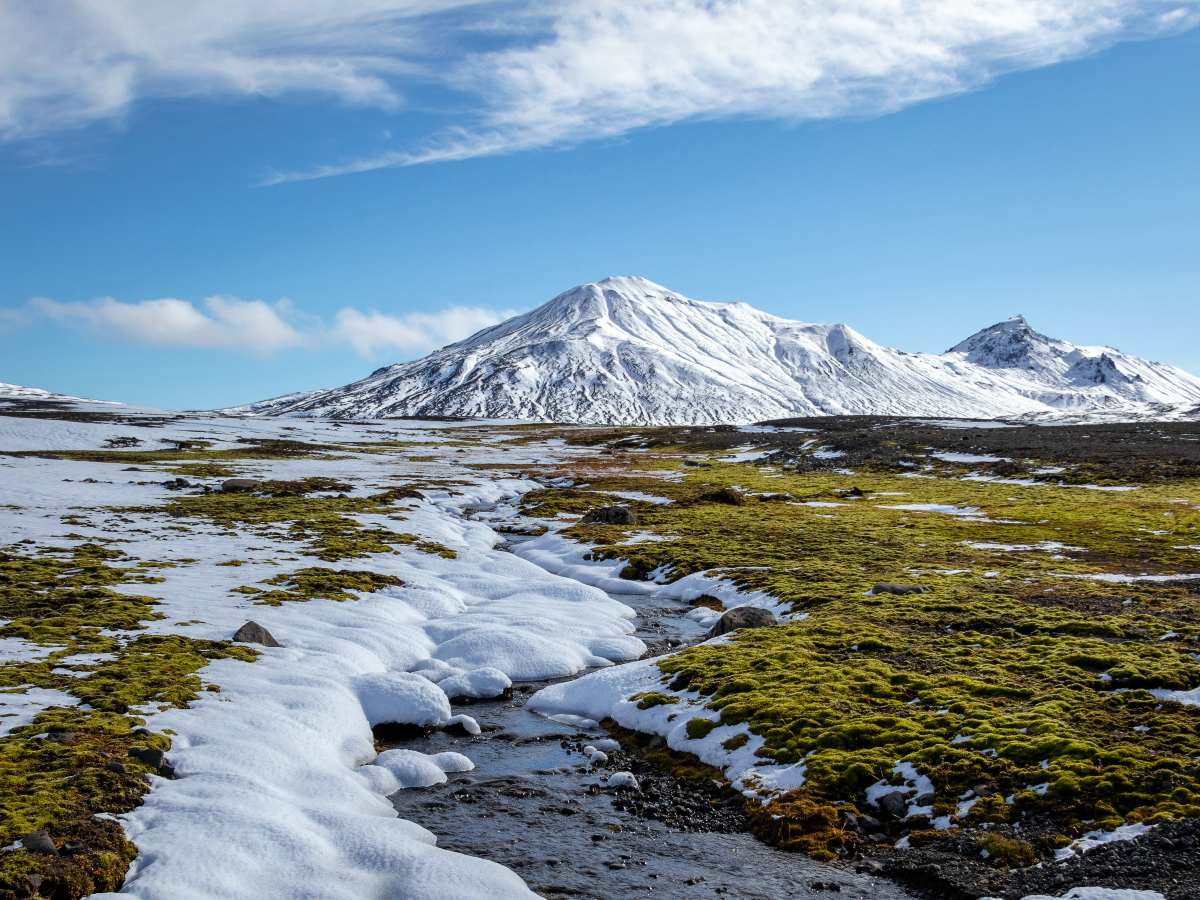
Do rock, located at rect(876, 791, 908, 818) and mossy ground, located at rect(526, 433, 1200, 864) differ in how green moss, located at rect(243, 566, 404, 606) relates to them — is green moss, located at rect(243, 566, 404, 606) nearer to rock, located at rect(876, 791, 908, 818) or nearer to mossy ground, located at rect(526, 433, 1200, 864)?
mossy ground, located at rect(526, 433, 1200, 864)

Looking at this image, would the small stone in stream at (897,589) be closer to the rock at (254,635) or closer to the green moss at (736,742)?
the green moss at (736,742)

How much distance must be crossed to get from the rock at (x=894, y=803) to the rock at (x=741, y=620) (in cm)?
1360

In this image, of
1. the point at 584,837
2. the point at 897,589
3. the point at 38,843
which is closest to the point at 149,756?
the point at 38,843

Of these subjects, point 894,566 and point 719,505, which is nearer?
point 894,566

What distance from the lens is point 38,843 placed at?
12172mm

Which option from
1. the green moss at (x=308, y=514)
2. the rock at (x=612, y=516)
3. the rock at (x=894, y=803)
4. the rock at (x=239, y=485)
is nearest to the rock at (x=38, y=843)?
the rock at (x=894, y=803)

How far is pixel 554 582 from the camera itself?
126 ft

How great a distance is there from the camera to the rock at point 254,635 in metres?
25.2

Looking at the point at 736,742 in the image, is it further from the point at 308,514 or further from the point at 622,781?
the point at 308,514

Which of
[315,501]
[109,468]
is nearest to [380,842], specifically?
[315,501]

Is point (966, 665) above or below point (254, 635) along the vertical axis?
below

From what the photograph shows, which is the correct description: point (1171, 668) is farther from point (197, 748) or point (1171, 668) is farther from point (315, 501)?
point (315, 501)

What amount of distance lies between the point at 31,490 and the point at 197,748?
56.3m

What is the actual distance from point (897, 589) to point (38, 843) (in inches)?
1213
